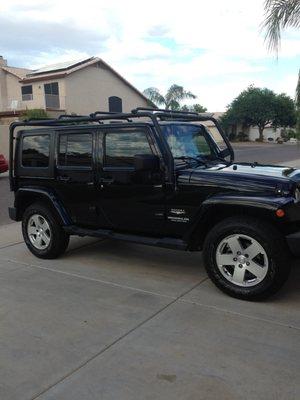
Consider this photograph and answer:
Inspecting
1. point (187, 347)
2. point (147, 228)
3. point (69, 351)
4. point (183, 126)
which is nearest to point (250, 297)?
point (187, 347)

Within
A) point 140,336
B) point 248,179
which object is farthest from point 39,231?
point 248,179

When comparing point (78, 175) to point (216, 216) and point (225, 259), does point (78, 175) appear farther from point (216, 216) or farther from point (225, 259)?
point (225, 259)

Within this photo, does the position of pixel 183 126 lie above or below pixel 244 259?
above

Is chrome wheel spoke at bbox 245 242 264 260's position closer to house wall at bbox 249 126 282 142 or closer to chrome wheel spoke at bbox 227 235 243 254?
chrome wheel spoke at bbox 227 235 243 254

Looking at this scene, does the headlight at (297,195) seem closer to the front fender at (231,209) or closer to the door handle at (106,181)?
the front fender at (231,209)

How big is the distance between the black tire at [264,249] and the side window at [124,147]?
125cm

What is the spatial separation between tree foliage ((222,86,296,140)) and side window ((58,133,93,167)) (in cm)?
6020

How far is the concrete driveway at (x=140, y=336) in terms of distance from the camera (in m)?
3.11

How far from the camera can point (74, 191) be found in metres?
5.81

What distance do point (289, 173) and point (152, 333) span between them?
2.24m

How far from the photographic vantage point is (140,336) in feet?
12.6

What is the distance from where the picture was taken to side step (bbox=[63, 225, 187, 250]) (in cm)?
499

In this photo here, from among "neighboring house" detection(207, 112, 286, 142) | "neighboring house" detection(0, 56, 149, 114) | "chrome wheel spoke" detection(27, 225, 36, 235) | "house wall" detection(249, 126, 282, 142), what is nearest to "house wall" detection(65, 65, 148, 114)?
"neighboring house" detection(0, 56, 149, 114)

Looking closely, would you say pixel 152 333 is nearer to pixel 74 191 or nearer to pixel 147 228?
pixel 147 228
